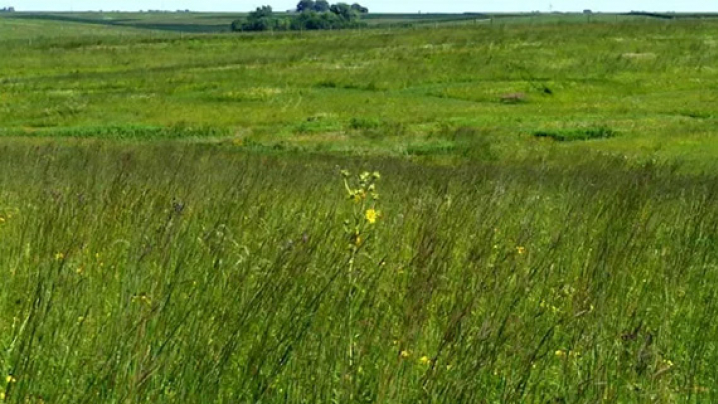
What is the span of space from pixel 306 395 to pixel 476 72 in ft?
144

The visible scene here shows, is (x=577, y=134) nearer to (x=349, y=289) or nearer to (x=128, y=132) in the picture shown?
(x=128, y=132)

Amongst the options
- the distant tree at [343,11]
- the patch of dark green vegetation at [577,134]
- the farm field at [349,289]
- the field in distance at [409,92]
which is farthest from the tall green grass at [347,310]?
the distant tree at [343,11]

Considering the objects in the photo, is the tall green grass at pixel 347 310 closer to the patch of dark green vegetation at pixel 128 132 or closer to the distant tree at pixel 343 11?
the patch of dark green vegetation at pixel 128 132

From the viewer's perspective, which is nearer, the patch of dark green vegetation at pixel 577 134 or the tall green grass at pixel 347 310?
the tall green grass at pixel 347 310

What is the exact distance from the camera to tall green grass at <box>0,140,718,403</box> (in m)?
3.18

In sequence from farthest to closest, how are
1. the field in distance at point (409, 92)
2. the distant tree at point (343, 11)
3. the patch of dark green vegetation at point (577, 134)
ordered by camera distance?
the distant tree at point (343, 11), the field in distance at point (409, 92), the patch of dark green vegetation at point (577, 134)

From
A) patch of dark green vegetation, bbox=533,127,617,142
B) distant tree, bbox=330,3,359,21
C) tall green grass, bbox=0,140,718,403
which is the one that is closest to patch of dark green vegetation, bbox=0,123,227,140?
patch of dark green vegetation, bbox=533,127,617,142

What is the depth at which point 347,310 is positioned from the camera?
3.51 metres

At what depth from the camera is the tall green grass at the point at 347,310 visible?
318cm

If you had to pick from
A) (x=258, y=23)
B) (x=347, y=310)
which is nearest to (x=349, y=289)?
(x=347, y=310)

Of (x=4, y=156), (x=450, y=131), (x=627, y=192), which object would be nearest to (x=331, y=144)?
(x=450, y=131)

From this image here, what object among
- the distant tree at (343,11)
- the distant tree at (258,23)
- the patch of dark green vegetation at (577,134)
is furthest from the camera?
the distant tree at (343,11)

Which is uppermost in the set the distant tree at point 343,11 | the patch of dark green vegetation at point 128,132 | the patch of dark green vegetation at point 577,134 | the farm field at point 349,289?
the distant tree at point 343,11

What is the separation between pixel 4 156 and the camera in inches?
471
